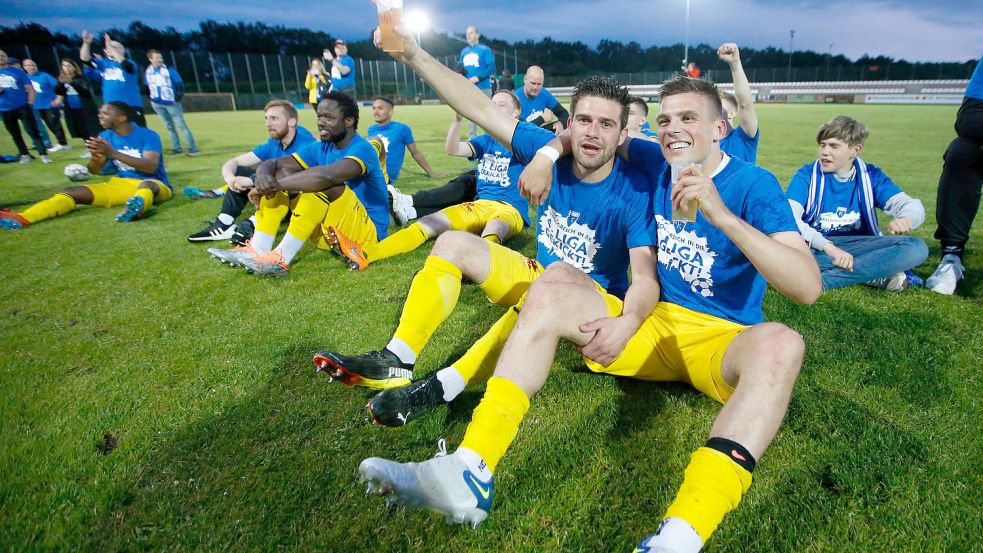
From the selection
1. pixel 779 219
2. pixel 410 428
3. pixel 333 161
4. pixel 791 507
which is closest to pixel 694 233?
pixel 779 219

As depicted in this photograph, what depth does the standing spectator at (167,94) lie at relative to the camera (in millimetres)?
12242

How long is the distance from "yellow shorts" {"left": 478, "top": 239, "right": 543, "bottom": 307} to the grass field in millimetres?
537

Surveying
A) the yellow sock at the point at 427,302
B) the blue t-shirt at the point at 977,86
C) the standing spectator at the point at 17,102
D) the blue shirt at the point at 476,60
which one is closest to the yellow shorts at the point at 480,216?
the yellow sock at the point at 427,302

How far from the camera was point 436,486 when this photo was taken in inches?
67.7

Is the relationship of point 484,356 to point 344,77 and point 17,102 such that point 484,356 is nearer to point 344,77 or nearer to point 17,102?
point 17,102

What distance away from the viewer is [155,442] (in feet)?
7.55

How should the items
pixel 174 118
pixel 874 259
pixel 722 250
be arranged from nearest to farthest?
pixel 722 250 → pixel 874 259 → pixel 174 118

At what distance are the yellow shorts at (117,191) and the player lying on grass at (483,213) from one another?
4610mm

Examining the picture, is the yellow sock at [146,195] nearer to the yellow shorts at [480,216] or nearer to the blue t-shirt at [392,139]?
the blue t-shirt at [392,139]

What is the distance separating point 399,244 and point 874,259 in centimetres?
422

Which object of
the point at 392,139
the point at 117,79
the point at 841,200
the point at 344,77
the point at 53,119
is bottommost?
the point at 841,200

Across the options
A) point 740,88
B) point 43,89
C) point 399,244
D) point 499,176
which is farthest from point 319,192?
point 43,89

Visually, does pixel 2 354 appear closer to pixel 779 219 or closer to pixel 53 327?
pixel 53 327

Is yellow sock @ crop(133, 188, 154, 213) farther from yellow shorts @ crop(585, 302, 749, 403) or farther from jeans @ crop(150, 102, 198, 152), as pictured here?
yellow shorts @ crop(585, 302, 749, 403)
